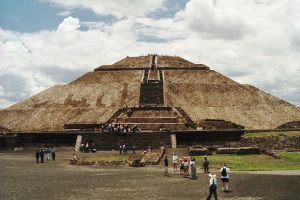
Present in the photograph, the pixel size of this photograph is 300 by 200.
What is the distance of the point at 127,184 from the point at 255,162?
44.6ft

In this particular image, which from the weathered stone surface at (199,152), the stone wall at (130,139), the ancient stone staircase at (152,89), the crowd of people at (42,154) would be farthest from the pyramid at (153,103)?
the crowd of people at (42,154)

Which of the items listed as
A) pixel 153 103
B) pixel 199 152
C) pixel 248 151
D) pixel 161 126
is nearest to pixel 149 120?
pixel 161 126

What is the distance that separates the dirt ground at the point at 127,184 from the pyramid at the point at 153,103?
943 inches

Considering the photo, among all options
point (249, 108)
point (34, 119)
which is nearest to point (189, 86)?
point (249, 108)

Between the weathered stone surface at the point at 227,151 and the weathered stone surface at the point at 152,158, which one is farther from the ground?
the weathered stone surface at the point at 227,151

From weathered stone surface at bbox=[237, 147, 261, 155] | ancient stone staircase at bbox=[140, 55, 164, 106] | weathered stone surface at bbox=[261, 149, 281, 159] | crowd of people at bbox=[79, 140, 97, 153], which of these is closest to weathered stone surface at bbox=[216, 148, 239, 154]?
weathered stone surface at bbox=[237, 147, 261, 155]

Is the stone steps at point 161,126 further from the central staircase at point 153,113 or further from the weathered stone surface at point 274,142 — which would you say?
the weathered stone surface at point 274,142

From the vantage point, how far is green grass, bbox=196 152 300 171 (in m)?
31.3

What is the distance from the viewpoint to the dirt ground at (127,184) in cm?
2062

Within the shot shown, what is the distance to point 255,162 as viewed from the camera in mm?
34156

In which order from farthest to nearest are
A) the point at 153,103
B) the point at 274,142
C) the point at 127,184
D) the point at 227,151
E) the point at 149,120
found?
the point at 153,103 → the point at 149,120 → the point at 274,142 → the point at 227,151 → the point at 127,184

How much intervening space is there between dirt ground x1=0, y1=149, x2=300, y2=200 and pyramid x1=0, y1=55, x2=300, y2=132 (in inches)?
943

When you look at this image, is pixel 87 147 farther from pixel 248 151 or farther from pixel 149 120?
Answer: pixel 248 151

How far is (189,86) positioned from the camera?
80.4 meters
